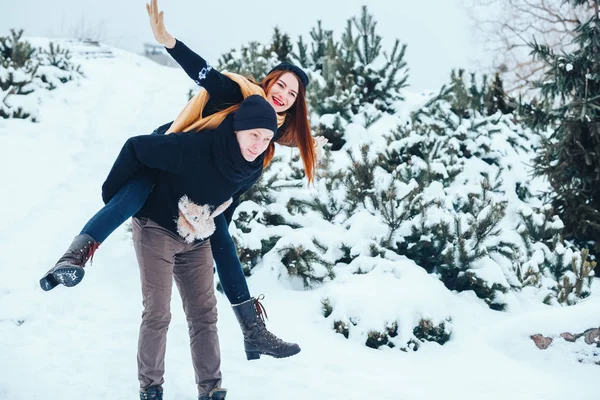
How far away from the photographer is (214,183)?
8.05ft

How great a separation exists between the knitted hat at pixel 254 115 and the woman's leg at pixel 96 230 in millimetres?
462

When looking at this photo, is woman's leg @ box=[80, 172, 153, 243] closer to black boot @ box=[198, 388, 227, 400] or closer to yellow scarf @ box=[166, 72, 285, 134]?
yellow scarf @ box=[166, 72, 285, 134]

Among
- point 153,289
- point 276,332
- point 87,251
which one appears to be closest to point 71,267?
point 87,251

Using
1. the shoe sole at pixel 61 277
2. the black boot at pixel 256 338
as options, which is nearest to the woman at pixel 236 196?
the black boot at pixel 256 338

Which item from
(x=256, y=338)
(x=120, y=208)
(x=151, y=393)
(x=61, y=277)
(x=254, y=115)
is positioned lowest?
(x=151, y=393)

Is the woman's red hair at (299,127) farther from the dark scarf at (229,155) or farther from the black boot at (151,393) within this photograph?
the black boot at (151,393)

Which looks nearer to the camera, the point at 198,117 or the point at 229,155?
the point at 229,155

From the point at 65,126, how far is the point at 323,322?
6.24 m

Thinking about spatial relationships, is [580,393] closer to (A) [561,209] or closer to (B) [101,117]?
(A) [561,209]

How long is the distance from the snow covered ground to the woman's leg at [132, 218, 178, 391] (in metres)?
0.40

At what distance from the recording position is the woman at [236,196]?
7.34 feet

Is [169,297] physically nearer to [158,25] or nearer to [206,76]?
[206,76]

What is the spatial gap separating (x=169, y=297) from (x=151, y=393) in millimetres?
439

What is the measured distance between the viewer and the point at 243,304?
2.72 metres
